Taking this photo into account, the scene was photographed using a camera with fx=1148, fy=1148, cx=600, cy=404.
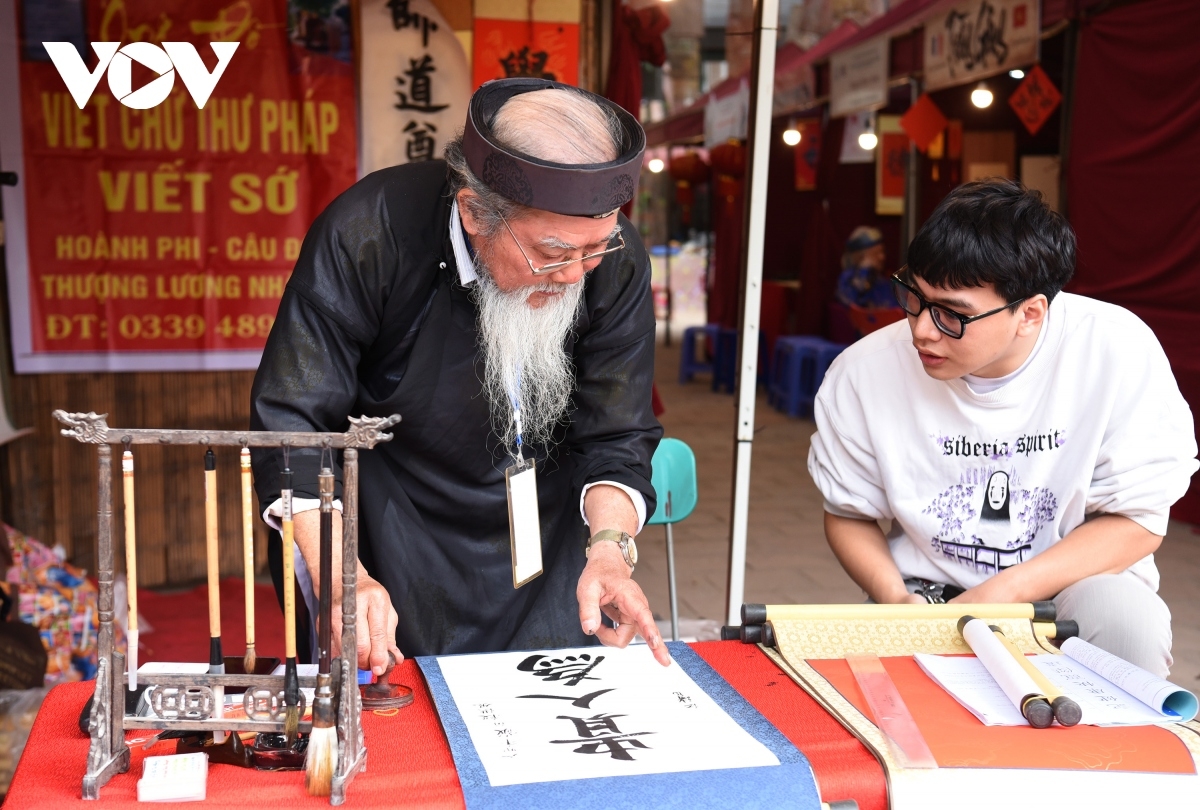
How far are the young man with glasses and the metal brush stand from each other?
112 cm

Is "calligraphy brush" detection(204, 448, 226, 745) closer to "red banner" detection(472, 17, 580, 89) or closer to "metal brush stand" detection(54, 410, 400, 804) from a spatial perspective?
"metal brush stand" detection(54, 410, 400, 804)

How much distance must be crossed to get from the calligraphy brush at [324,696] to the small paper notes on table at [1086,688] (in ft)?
2.70

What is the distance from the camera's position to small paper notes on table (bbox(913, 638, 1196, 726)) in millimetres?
1471

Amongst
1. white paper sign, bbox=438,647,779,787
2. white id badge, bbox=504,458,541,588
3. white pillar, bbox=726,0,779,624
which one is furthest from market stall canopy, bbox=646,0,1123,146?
white paper sign, bbox=438,647,779,787

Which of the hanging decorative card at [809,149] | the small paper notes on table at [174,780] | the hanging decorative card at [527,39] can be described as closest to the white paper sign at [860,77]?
the hanging decorative card at [809,149]

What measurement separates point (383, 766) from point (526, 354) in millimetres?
770

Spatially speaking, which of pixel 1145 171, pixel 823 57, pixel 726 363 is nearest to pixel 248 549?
pixel 1145 171

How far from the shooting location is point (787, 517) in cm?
604

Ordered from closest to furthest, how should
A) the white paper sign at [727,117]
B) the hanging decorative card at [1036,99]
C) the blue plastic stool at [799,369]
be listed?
the hanging decorative card at [1036,99] < the blue plastic stool at [799,369] < the white paper sign at [727,117]

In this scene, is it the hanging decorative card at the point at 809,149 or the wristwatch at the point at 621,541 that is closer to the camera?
the wristwatch at the point at 621,541

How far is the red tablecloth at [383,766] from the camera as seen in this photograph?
1220 millimetres

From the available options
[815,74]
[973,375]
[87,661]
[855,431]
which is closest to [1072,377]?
[973,375]

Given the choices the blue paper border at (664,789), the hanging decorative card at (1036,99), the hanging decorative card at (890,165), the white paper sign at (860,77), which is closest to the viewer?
the blue paper border at (664,789)

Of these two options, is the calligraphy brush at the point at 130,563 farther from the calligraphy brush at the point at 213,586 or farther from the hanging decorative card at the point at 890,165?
the hanging decorative card at the point at 890,165
